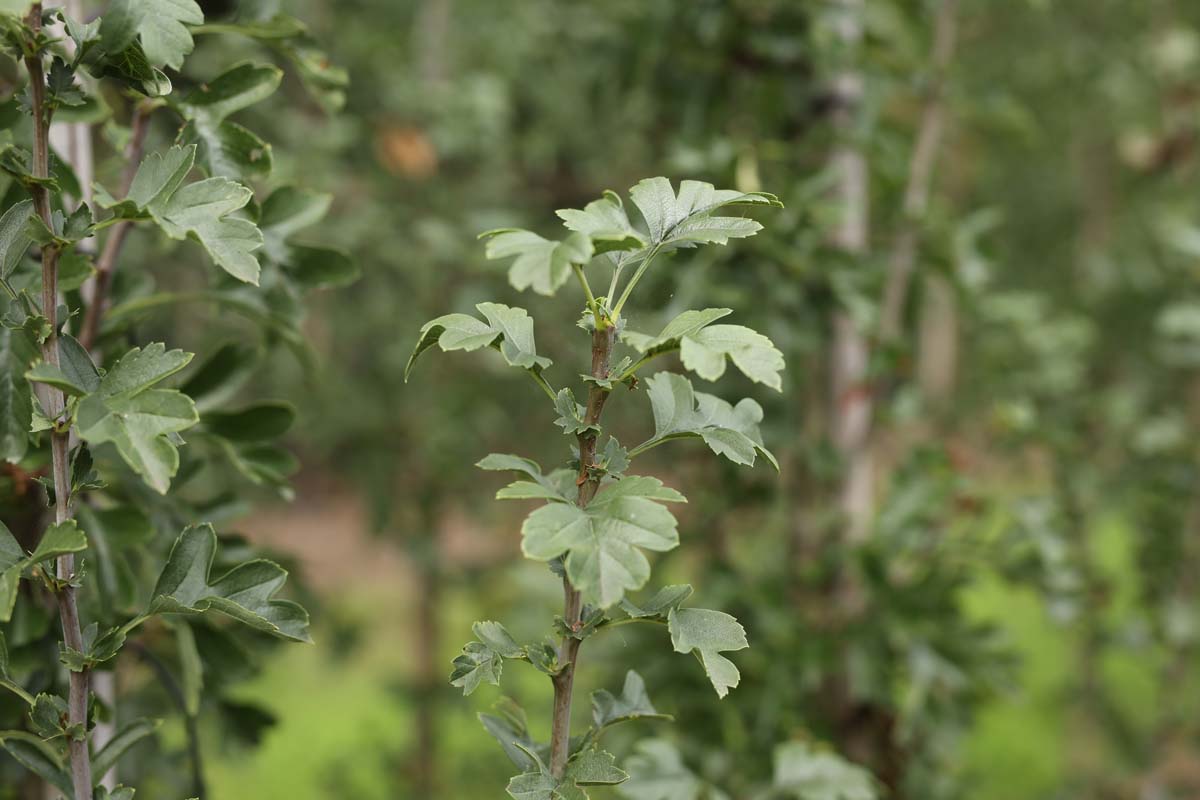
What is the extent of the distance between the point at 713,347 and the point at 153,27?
0.53m

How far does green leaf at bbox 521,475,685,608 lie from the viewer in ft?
2.29

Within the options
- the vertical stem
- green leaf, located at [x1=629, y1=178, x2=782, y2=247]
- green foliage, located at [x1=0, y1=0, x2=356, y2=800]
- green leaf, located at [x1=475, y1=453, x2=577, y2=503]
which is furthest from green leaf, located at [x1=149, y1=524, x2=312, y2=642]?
the vertical stem

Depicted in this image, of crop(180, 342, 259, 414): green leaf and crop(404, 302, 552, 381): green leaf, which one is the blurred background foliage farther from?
crop(404, 302, 552, 381): green leaf

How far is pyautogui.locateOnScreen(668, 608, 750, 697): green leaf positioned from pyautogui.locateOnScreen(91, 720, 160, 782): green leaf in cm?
51

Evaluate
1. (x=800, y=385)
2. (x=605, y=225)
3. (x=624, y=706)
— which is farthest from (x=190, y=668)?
(x=800, y=385)

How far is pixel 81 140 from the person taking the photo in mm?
1190

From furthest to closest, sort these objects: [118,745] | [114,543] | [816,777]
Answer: [816,777] → [114,543] → [118,745]

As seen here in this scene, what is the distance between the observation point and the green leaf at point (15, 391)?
0.90 m

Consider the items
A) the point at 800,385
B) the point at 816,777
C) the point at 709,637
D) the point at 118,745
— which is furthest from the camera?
the point at 800,385

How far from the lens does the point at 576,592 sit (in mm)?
834

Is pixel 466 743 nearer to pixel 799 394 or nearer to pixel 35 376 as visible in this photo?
pixel 799 394

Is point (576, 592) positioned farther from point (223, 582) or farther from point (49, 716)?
point (49, 716)

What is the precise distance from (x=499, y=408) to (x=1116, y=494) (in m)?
1.94

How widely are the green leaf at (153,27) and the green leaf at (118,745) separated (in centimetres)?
61
